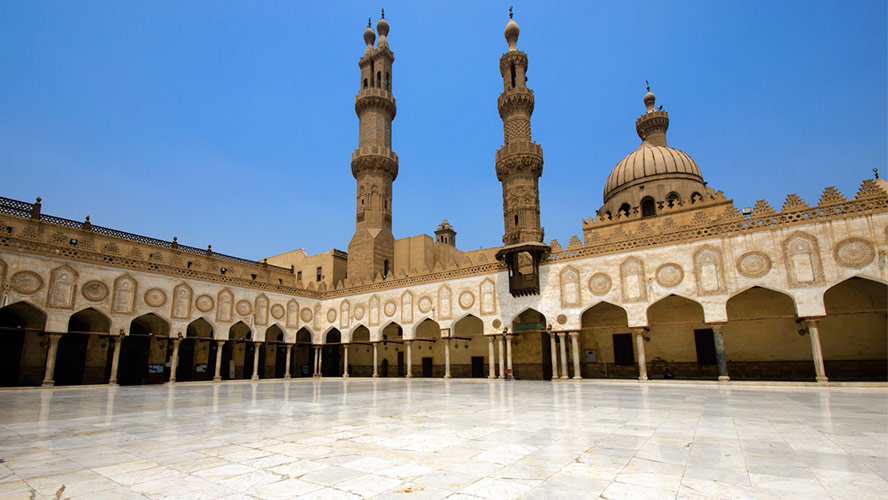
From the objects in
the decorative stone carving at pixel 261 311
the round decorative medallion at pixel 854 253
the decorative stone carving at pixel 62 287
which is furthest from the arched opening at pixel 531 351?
the decorative stone carving at pixel 62 287

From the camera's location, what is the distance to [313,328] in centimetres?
3027

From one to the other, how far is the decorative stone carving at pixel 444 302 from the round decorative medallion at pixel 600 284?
299 inches

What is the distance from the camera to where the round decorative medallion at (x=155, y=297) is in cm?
2252

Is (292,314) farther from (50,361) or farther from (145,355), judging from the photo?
(50,361)

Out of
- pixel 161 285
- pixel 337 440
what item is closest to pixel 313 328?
pixel 161 285

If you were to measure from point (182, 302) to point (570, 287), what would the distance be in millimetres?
19498

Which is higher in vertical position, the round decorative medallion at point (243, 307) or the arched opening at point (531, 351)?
the round decorative medallion at point (243, 307)

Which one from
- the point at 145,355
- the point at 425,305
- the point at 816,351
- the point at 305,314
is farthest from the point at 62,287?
the point at 816,351

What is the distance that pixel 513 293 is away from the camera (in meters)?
22.4

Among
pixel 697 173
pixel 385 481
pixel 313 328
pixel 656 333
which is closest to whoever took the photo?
pixel 385 481

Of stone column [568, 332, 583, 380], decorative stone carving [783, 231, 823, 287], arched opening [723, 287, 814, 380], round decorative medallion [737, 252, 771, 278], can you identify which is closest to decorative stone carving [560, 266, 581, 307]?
stone column [568, 332, 583, 380]

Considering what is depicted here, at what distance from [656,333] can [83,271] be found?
26484mm

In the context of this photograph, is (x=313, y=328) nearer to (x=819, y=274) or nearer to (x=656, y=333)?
(x=656, y=333)

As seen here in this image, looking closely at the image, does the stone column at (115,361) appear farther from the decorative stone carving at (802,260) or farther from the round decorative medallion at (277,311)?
the decorative stone carving at (802,260)
